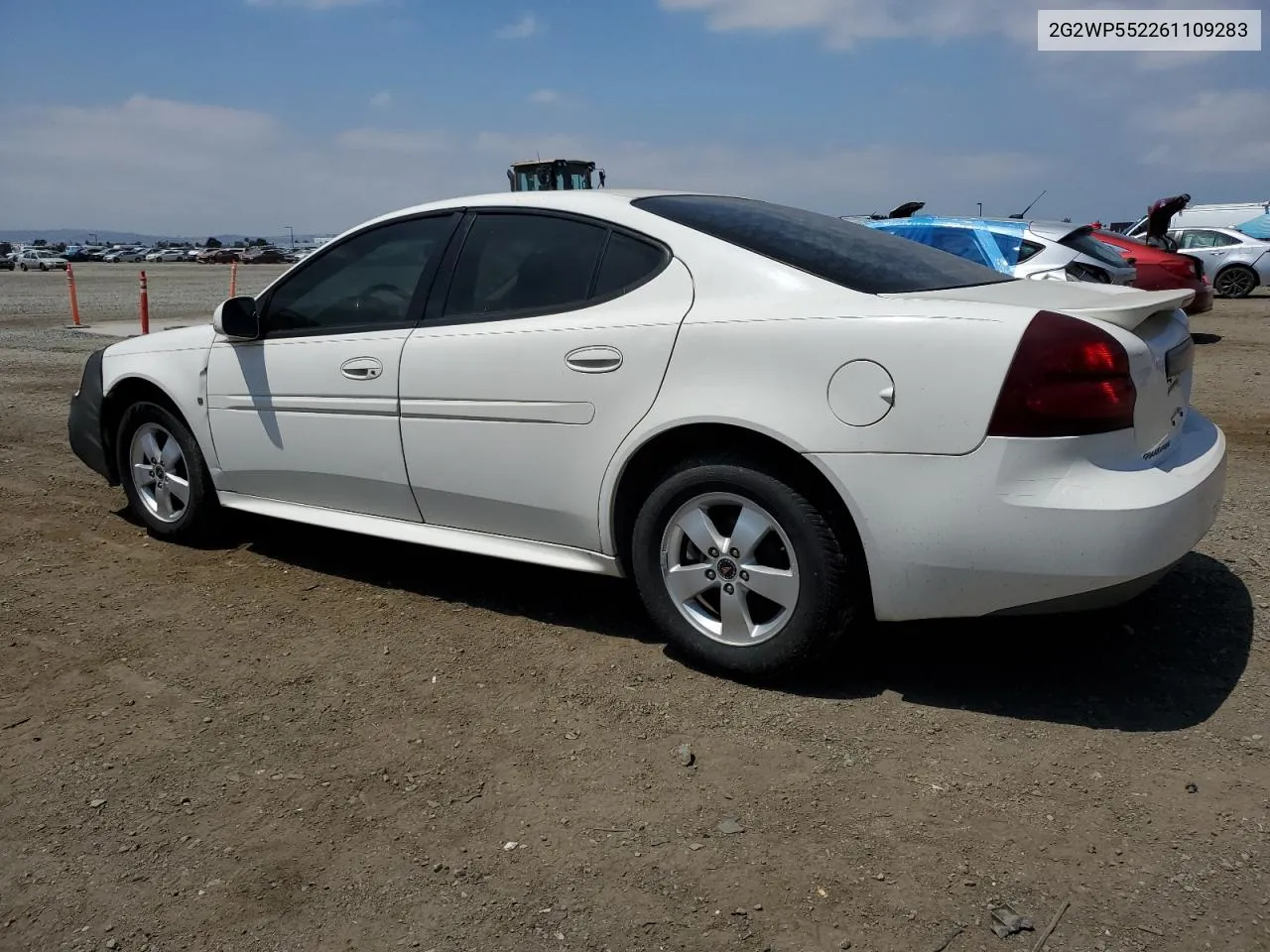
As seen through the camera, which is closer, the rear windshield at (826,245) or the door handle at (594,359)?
the rear windshield at (826,245)

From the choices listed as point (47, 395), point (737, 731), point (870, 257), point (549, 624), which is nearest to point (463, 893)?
point (737, 731)

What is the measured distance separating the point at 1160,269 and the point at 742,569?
34.6ft

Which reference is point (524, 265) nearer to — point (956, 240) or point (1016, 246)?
point (956, 240)

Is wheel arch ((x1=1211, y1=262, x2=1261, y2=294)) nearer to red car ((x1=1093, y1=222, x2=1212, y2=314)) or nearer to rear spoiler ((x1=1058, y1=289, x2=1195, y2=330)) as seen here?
red car ((x1=1093, y1=222, x2=1212, y2=314))

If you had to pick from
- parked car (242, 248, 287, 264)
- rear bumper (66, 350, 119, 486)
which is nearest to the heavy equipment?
rear bumper (66, 350, 119, 486)

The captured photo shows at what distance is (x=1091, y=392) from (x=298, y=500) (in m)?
3.15

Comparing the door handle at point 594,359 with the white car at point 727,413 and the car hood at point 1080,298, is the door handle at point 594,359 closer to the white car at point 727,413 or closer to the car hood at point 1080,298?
the white car at point 727,413

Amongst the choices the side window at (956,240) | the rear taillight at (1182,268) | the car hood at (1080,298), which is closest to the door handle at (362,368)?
the car hood at (1080,298)

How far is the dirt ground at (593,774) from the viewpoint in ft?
7.72

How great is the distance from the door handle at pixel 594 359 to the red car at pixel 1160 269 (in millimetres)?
9635

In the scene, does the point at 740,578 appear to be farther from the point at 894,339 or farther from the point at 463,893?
the point at 463,893

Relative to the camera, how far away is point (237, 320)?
14.9 feet

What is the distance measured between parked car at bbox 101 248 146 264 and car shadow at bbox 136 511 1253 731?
291 feet

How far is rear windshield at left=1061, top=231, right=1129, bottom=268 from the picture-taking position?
1035cm
